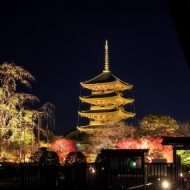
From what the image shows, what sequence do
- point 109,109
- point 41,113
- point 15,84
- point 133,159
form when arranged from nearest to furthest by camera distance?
point 133,159 → point 15,84 → point 41,113 → point 109,109

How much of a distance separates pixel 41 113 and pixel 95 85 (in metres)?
33.1

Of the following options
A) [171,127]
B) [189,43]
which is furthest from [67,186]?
[171,127]

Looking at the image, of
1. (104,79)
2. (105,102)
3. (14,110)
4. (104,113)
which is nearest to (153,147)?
(14,110)

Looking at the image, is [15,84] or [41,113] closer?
[15,84]

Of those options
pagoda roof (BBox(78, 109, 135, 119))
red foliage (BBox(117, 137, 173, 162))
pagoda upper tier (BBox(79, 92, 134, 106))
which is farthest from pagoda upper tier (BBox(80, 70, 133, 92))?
red foliage (BBox(117, 137, 173, 162))

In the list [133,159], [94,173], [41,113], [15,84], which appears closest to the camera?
[133,159]

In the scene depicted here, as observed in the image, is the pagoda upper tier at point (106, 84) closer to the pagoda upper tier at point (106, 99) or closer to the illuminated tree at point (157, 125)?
the pagoda upper tier at point (106, 99)

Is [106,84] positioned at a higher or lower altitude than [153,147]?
higher

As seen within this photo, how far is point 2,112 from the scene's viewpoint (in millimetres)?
25688

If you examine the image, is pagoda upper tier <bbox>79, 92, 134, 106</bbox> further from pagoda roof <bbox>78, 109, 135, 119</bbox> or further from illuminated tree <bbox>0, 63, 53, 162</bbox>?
illuminated tree <bbox>0, 63, 53, 162</bbox>

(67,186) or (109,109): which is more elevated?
(109,109)

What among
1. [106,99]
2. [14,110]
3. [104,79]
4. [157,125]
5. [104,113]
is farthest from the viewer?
[104,79]

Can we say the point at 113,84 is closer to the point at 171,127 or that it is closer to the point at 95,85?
the point at 95,85

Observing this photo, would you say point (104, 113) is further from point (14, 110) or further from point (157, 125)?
point (14, 110)
